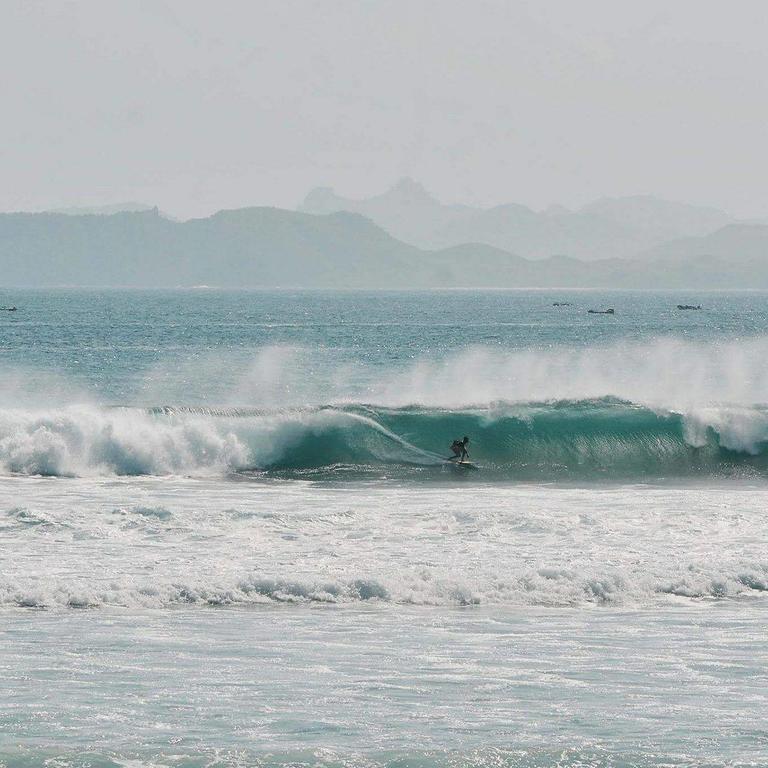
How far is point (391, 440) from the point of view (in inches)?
1400

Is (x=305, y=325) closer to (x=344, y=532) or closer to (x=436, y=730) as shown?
(x=344, y=532)

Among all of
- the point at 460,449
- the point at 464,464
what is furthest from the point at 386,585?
the point at 460,449

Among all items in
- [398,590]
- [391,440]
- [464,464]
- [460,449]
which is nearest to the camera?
[398,590]

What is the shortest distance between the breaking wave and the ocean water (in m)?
0.10

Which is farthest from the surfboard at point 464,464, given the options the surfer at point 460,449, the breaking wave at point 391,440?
the breaking wave at point 391,440

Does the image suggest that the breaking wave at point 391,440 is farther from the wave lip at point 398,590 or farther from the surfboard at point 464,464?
the wave lip at point 398,590

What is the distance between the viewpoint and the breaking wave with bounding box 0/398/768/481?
32.2 meters

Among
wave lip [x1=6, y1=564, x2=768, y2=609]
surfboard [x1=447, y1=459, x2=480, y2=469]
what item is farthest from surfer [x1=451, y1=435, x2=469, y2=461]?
wave lip [x1=6, y1=564, x2=768, y2=609]

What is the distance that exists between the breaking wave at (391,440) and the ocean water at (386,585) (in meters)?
0.10

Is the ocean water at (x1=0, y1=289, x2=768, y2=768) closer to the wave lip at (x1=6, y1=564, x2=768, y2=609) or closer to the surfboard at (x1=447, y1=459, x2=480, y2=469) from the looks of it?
the wave lip at (x1=6, y1=564, x2=768, y2=609)

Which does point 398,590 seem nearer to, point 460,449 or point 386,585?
point 386,585

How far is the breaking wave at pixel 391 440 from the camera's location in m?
32.2

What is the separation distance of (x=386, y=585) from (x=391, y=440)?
701 inches

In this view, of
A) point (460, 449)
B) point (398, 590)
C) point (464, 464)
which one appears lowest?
point (398, 590)
